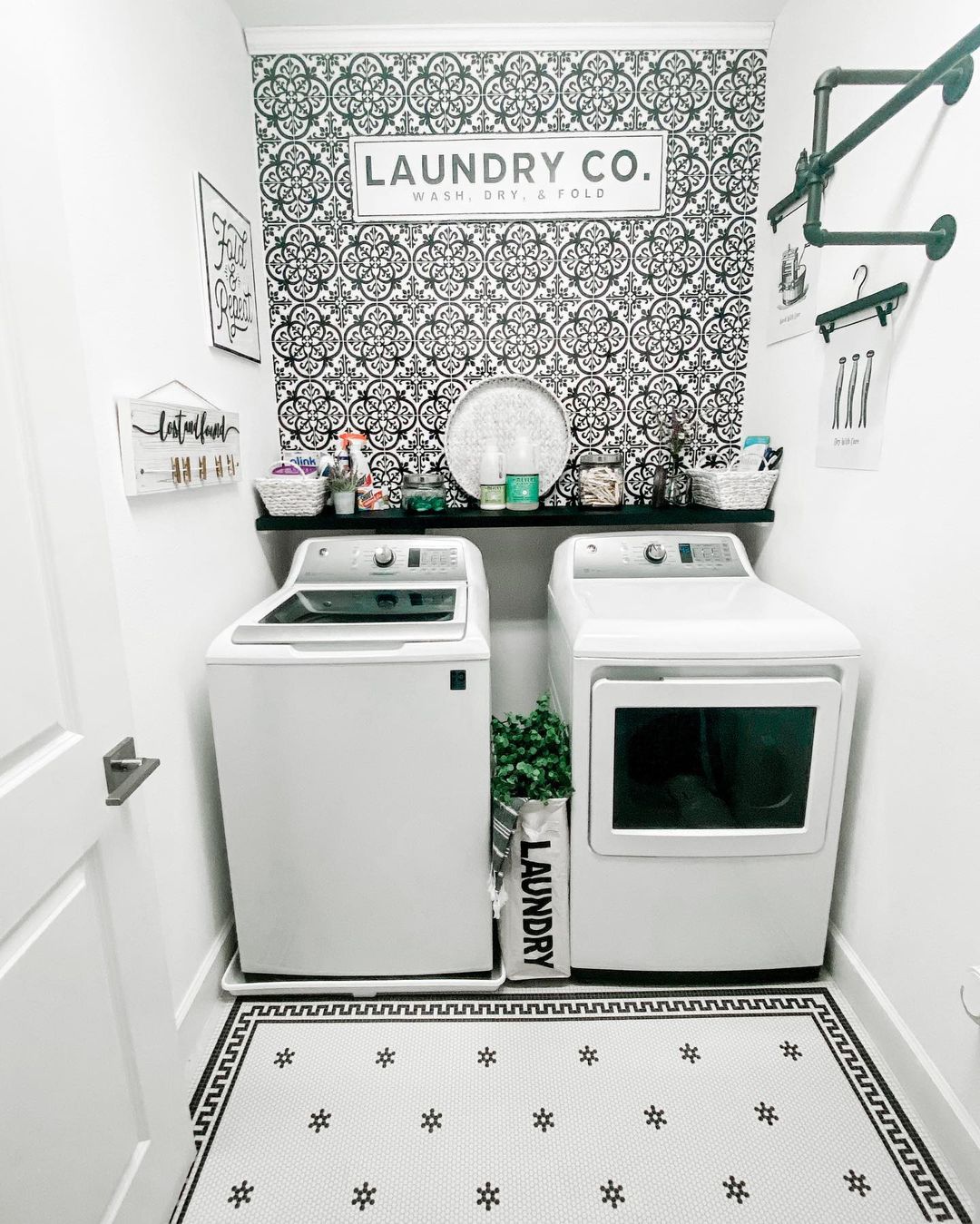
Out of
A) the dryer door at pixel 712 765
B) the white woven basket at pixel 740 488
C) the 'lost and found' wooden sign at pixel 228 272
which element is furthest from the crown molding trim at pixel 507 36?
the dryer door at pixel 712 765

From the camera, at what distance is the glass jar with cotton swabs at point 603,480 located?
2.18m

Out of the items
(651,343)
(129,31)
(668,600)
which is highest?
(129,31)

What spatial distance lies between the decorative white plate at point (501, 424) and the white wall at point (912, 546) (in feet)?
2.50

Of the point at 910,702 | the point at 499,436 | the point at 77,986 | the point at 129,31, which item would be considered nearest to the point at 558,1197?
the point at 77,986

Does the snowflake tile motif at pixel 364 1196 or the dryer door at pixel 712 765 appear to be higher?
the dryer door at pixel 712 765

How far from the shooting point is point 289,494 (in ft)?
6.74

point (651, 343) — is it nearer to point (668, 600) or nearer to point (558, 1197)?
point (668, 600)

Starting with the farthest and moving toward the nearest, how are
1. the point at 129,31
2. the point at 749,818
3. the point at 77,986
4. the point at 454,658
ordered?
1. the point at 749,818
2. the point at 454,658
3. the point at 129,31
4. the point at 77,986

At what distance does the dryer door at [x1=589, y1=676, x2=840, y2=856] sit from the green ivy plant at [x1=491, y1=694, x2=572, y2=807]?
0.32ft

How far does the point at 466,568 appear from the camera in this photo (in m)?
2.02

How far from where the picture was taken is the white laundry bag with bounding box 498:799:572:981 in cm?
165

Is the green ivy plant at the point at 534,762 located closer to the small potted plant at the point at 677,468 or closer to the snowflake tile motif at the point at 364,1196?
the snowflake tile motif at the point at 364,1196

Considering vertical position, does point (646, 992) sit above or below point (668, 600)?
below

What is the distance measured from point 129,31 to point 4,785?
152cm
